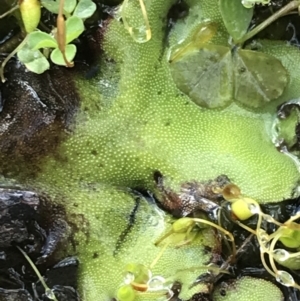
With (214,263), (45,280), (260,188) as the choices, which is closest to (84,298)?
(45,280)

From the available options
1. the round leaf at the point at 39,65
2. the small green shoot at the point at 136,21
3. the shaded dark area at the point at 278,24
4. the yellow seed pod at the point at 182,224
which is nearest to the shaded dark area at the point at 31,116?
the round leaf at the point at 39,65

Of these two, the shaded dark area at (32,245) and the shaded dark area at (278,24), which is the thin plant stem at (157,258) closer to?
the shaded dark area at (32,245)

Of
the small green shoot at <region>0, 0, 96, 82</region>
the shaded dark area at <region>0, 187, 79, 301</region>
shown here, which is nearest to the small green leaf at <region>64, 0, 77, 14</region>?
the small green shoot at <region>0, 0, 96, 82</region>

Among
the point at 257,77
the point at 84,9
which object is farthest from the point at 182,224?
the point at 84,9

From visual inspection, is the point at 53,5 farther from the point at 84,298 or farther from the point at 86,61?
the point at 84,298

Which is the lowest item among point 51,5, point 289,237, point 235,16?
point 289,237

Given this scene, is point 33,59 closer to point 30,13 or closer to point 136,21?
point 30,13
